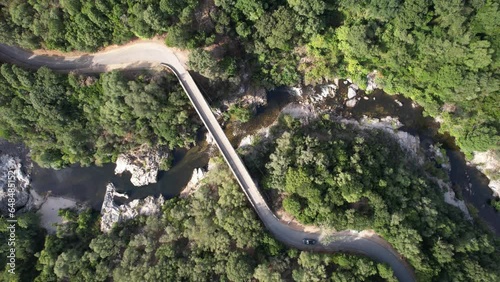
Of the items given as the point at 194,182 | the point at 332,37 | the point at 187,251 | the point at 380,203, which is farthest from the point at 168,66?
the point at 380,203

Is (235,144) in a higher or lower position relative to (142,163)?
higher

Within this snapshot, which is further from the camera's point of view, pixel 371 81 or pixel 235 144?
pixel 371 81

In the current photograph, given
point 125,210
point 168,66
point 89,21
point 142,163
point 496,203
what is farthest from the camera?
point 142,163

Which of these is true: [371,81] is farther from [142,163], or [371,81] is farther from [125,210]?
[125,210]

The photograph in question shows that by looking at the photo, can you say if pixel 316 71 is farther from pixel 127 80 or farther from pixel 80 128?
pixel 80 128

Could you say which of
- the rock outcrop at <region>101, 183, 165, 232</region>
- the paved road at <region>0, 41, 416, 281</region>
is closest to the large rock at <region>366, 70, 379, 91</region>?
the paved road at <region>0, 41, 416, 281</region>

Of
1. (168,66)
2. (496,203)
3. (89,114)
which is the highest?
(168,66)

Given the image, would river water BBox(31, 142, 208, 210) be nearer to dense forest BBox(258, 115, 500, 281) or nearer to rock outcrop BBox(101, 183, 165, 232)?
rock outcrop BBox(101, 183, 165, 232)

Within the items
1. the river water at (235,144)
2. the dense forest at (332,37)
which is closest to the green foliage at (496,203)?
the river water at (235,144)
